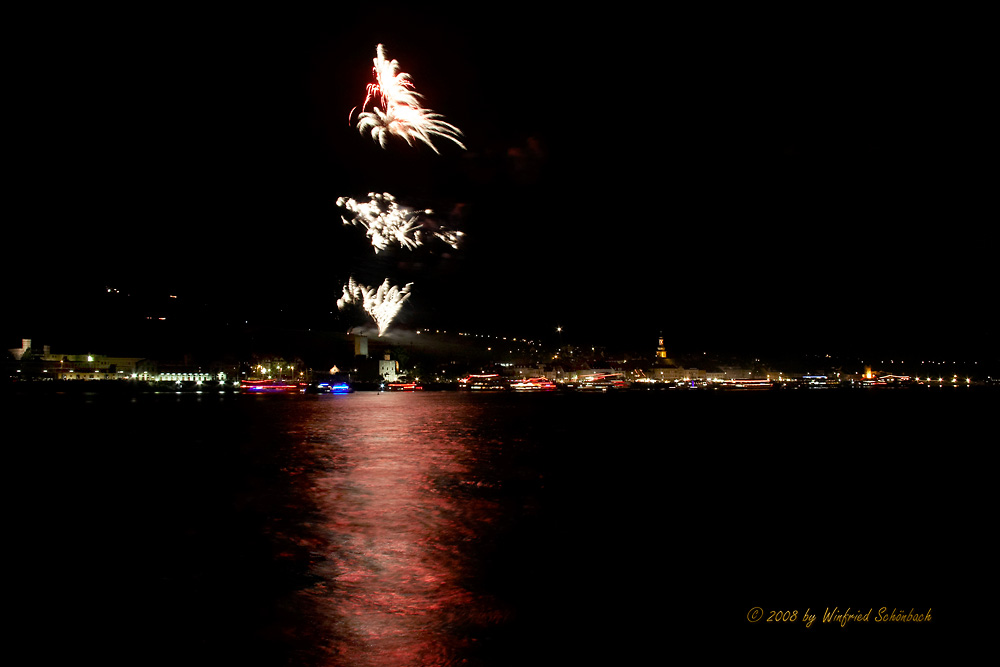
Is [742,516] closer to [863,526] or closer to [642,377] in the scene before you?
[863,526]

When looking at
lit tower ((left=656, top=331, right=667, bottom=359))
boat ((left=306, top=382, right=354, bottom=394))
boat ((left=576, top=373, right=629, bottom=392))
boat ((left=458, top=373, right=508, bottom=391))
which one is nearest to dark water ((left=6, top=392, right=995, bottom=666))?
boat ((left=306, top=382, right=354, bottom=394))

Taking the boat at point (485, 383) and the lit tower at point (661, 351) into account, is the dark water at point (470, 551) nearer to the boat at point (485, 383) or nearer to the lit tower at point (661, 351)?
the boat at point (485, 383)

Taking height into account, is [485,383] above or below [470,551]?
below

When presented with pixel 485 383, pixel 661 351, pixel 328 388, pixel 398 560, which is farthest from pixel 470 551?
pixel 661 351

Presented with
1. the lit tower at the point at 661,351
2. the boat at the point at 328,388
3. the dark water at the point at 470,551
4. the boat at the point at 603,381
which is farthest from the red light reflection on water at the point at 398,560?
the lit tower at the point at 661,351

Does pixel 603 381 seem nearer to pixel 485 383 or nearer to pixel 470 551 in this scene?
pixel 485 383

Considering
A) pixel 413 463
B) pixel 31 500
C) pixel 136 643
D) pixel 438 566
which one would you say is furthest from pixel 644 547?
pixel 31 500
